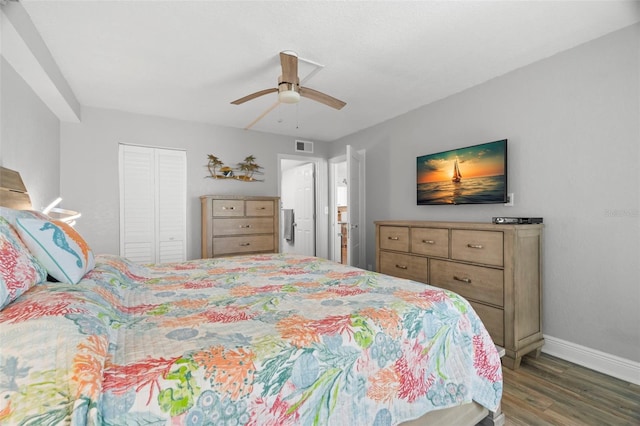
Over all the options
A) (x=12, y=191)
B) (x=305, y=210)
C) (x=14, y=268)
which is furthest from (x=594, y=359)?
(x=305, y=210)

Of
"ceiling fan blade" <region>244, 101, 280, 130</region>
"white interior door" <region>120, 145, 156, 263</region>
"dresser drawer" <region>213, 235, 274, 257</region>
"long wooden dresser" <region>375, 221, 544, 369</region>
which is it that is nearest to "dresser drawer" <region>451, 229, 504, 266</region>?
"long wooden dresser" <region>375, 221, 544, 369</region>

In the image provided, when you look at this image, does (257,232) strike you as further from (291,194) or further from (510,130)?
(510,130)

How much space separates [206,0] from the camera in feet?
6.11

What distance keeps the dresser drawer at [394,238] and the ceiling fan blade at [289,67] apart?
72.6 inches

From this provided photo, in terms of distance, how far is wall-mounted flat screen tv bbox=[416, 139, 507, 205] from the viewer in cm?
285

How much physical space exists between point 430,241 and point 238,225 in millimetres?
2521

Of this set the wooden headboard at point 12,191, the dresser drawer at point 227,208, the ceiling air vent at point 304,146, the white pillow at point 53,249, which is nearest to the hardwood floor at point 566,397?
the white pillow at point 53,249

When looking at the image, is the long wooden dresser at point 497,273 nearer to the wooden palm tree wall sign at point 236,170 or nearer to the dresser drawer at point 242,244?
the dresser drawer at point 242,244

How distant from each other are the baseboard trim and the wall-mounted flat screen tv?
1268 mm

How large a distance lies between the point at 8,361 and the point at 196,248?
12.4 feet

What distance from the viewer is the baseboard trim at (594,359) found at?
207 centimetres

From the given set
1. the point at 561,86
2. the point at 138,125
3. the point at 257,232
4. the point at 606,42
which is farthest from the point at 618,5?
the point at 138,125

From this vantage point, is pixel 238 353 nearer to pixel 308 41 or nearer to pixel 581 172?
pixel 308 41

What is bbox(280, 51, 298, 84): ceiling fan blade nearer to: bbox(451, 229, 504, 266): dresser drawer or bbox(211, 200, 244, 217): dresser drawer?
bbox(451, 229, 504, 266): dresser drawer
